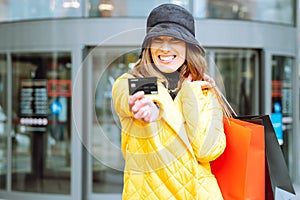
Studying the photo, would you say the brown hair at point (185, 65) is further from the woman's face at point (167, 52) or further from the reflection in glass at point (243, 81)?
the reflection in glass at point (243, 81)

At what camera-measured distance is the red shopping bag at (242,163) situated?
1773 millimetres

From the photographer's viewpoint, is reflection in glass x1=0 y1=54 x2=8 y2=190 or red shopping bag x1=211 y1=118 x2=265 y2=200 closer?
red shopping bag x1=211 y1=118 x2=265 y2=200

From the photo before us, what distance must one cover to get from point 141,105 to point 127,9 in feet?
17.2

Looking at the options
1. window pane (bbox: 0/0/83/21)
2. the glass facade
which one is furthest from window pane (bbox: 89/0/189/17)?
window pane (bbox: 0/0/83/21)

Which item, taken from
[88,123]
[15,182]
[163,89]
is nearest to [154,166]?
[163,89]

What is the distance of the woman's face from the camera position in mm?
1798

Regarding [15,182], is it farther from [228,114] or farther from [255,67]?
[228,114]

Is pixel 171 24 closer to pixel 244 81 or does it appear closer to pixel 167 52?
pixel 167 52

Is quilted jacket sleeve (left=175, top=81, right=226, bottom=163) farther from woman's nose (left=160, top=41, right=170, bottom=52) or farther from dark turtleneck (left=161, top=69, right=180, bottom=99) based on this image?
woman's nose (left=160, top=41, right=170, bottom=52)

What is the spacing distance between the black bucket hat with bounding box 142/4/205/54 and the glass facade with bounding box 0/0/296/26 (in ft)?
15.1

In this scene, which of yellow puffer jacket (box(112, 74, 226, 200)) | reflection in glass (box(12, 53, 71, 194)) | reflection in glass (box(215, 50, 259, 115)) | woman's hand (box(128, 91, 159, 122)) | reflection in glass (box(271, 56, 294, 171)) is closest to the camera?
woman's hand (box(128, 91, 159, 122))

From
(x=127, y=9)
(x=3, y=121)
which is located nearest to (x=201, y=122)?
(x=127, y=9)

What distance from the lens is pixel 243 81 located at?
7.02 meters

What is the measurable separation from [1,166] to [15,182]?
0.34 meters
